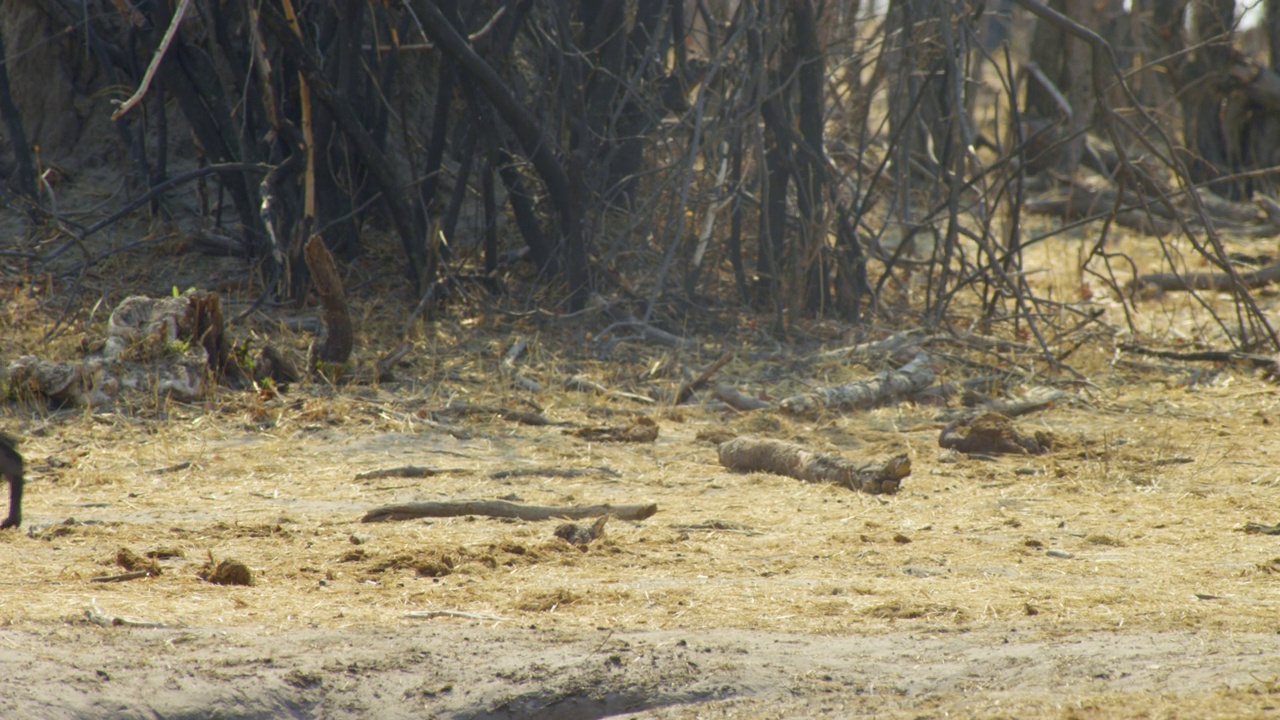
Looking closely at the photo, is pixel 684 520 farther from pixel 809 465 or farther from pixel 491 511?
pixel 809 465

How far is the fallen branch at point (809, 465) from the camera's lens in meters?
4.67

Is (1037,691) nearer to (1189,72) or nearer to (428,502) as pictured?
(428,502)

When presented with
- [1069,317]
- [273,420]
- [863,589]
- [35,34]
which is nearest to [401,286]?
[273,420]

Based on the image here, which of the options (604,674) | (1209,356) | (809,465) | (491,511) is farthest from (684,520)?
(1209,356)

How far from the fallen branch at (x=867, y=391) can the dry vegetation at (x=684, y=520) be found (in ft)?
0.28

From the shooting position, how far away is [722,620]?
3.09 meters

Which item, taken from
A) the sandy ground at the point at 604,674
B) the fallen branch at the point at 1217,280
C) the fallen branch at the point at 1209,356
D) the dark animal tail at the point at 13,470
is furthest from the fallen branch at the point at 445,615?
the fallen branch at the point at 1217,280

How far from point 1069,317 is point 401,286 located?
424 centimetres

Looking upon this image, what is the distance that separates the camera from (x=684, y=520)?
423 cm

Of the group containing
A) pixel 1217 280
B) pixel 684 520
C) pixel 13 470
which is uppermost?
pixel 13 470

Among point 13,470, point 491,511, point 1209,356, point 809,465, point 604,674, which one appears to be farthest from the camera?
point 1209,356

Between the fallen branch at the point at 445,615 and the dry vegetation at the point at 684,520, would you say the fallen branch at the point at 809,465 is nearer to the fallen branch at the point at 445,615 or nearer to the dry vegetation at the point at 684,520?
the dry vegetation at the point at 684,520

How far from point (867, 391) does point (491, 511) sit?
2.59 metres

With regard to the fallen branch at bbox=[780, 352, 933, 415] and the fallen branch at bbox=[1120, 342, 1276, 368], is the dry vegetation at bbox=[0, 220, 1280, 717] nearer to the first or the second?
the fallen branch at bbox=[780, 352, 933, 415]
